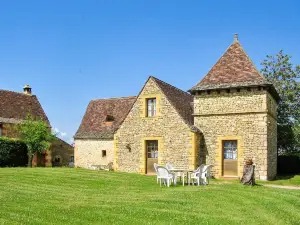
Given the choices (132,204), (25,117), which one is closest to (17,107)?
(25,117)

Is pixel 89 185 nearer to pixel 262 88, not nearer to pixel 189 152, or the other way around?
pixel 189 152

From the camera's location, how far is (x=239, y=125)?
2189 cm

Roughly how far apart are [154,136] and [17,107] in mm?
16629

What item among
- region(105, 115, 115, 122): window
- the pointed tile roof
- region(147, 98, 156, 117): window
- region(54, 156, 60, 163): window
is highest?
the pointed tile roof

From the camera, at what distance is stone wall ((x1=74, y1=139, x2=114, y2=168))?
1151 inches

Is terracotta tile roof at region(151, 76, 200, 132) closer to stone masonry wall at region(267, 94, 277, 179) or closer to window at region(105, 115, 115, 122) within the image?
stone masonry wall at region(267, 94, 277, 179)

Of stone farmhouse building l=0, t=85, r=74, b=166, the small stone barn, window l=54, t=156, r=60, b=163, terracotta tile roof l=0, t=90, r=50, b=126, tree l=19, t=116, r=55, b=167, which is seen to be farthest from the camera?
window l=54, t=156, r=60, b=163

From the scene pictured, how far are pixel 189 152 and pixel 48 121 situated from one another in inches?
743

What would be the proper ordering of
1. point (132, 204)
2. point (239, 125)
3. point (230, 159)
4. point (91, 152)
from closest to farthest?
point (132, 204), point (239, 125), point (230, 159), point (91, 152)

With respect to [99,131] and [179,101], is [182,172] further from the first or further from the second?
[99,131]

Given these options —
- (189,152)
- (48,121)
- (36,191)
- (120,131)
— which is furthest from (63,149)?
(36,191)

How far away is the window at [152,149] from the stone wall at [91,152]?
5.26m

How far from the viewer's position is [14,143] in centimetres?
2838

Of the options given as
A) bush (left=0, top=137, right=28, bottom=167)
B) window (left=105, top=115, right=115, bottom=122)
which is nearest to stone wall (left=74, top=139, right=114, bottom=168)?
window (left=105, top=115, right=115, bottom=122)
